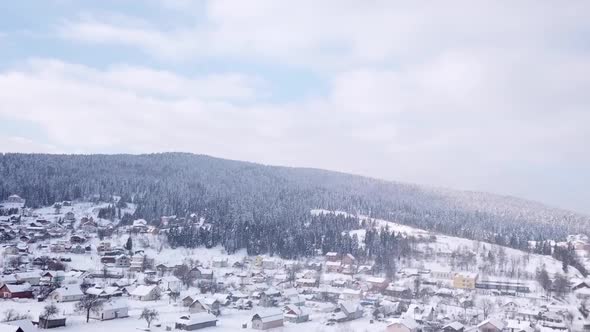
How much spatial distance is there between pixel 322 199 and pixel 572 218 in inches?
2327

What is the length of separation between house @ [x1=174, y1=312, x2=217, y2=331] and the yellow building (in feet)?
80.2

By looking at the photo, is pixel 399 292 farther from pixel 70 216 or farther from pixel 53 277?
pixel 70 216

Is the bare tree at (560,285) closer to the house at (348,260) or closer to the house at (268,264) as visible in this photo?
the house at (348,260)

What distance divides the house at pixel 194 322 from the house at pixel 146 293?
8.38 metres

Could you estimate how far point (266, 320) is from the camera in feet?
86.6

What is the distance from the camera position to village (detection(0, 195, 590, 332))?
26.7m

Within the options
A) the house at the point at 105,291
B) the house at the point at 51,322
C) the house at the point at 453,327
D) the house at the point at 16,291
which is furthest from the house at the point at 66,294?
the house at the point at 453,327

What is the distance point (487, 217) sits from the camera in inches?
3622

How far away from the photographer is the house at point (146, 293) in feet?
108

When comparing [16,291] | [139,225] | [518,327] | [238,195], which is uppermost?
[238,195]

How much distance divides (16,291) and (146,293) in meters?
7.37

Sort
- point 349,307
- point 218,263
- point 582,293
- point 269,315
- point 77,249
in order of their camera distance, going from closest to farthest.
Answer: point 269,315 → point 349,307 → point 582,293 → point 77,249 → point 218,263

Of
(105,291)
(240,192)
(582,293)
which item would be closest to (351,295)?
(105,291)

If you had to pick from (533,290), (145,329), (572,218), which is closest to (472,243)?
(533,290)
